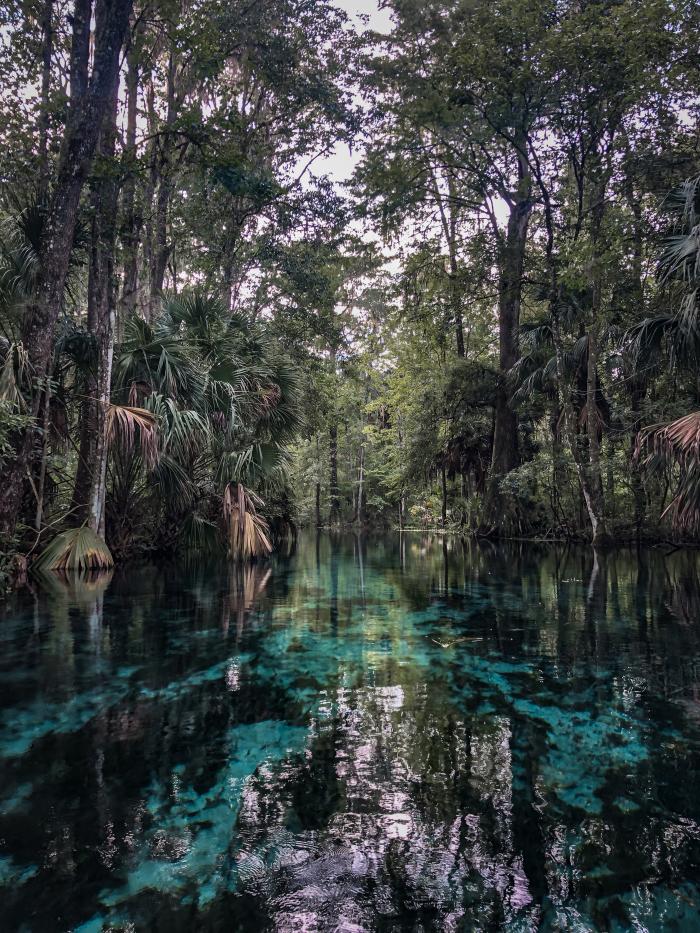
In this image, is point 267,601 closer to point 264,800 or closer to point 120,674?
point 120,674

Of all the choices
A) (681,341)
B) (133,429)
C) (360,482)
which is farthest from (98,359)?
(360,482)

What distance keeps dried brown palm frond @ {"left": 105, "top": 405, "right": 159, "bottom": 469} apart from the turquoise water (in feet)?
11.9

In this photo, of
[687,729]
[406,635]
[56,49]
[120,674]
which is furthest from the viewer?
[56,49]

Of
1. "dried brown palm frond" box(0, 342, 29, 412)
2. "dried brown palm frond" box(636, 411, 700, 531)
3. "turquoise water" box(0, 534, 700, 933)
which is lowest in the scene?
"turquoise water" box(0, 534, 700, 933)

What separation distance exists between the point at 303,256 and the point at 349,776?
14.9m

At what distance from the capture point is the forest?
26.8 ft

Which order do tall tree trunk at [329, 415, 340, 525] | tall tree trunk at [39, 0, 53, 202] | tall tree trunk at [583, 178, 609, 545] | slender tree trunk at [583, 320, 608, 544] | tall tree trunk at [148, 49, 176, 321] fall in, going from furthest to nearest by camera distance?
tall tree trunk at [329, 415, 340, 525] → slender tree trunk at [583, 320, 608, 544] → tall tree trunk at [148, 49, 176, 321] → tall tree trunk at [583, 178, 609, 545] → tall tree trunk at [39, 0, 53, 202]

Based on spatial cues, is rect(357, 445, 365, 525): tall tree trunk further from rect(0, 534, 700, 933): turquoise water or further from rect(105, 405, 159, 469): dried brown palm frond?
rect(0, 534, 700, 933): turquoise water

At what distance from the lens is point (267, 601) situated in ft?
21.4

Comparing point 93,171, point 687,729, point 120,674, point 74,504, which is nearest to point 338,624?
point 120,674

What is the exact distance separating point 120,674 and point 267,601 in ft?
9.60

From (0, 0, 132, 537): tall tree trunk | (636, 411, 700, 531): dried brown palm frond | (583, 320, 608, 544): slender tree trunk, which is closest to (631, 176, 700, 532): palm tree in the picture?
(636, 411, 700, 531): dried brown palm frond

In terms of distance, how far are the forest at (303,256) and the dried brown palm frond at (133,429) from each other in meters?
0.04

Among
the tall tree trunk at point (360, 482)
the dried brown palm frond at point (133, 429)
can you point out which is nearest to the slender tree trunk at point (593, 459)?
the dried brown palm frond at point (133, 429)
